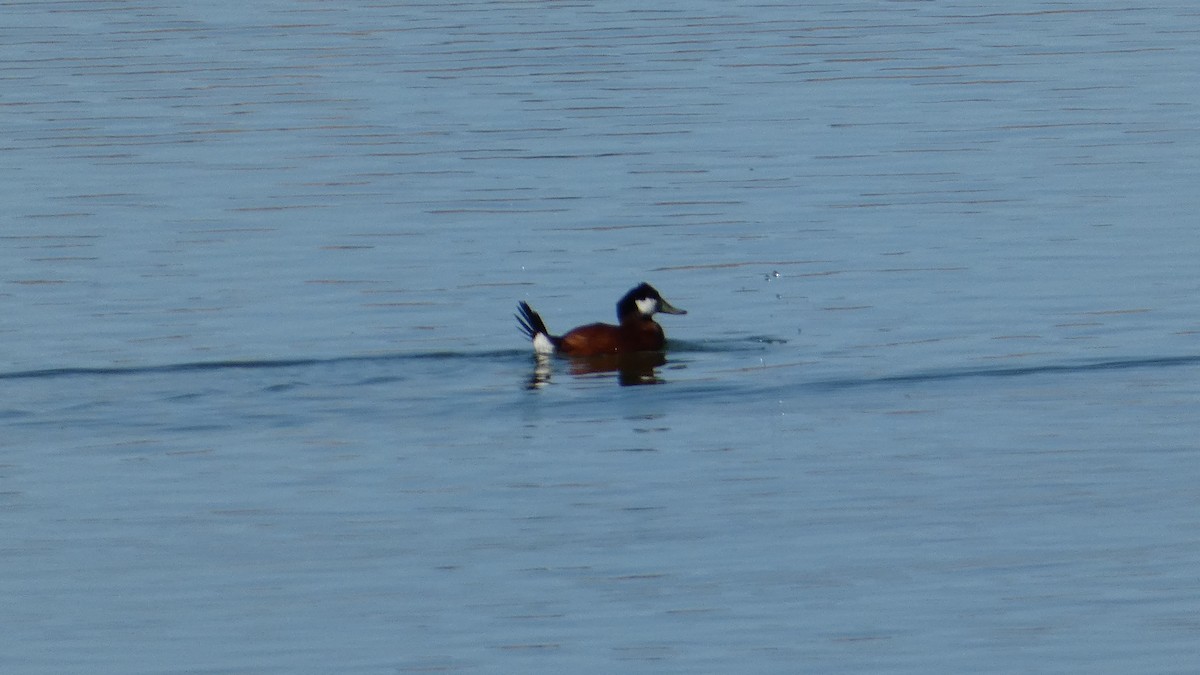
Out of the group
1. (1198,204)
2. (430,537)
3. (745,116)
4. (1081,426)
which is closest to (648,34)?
(745,116)

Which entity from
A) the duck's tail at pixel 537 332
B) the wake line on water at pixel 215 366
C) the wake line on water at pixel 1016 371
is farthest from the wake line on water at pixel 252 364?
the wake line on water at pixel 1016 371

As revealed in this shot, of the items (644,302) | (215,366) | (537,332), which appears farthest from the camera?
(644,302)

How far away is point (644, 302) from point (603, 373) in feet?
2.08

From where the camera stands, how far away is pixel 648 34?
95.5ft

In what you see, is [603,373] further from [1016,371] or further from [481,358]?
[1016,371]

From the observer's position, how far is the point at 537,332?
15.0 metres

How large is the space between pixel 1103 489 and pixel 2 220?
36.2ft

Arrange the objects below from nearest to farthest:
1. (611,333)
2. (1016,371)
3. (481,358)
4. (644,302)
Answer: (1016,371) < (481,358) < (611,333) < (644,302)

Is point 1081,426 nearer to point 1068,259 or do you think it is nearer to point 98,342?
point 1068,259

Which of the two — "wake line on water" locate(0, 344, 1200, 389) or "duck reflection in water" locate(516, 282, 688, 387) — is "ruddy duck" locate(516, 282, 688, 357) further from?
"wake line on water" locate(0, 344, 1200, 389)

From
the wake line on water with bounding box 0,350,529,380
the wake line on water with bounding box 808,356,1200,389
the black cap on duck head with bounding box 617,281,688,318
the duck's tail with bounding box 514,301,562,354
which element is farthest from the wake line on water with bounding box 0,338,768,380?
the wake line on water with bounding box 808,356,1200,389

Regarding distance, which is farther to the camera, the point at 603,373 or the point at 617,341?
the point at 617,341

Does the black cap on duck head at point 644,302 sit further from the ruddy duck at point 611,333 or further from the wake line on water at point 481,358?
the wake line on water at point 481,358

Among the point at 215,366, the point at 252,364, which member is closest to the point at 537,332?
the point at 252,364
